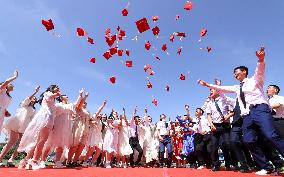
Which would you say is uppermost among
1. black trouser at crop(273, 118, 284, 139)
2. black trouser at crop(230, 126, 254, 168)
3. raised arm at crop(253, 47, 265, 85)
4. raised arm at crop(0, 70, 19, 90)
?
raised arm at crop(0, 70, 19, 90)

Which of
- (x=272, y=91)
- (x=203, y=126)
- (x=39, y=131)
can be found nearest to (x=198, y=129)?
(x=203, y=126)

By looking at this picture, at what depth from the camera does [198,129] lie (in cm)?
1011

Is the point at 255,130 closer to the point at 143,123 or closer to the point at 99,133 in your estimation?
the point at 99,133


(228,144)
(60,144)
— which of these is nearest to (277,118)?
(228,144)

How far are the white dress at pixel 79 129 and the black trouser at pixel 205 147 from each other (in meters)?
3.49

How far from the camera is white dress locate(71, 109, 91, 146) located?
948 cm

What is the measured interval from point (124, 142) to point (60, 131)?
193 inches

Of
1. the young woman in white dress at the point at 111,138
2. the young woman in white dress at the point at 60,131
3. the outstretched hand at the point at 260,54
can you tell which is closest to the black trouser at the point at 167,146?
the young woman in white dress at the point at 111,138

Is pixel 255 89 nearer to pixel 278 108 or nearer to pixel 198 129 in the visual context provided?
pixel 278 108

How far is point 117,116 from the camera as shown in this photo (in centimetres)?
1283

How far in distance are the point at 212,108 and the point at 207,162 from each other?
194cm

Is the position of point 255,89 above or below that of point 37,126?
above

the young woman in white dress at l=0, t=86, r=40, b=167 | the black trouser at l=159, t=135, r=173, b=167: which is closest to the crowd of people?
the young woman in white dress at l=0, t=86, r=40, b=167

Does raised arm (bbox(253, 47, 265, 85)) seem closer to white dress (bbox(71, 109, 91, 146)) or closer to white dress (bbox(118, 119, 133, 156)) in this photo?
white dress (bbox(71, 109, 91, 146))
